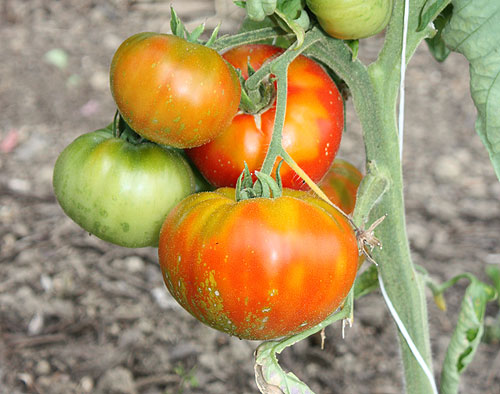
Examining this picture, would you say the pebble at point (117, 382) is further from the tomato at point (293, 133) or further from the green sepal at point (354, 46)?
the green sepal at point (354, 46)

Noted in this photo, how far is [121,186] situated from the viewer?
2.78 ft

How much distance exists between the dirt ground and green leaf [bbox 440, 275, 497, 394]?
0.57m

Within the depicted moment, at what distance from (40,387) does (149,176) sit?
3.20 feet

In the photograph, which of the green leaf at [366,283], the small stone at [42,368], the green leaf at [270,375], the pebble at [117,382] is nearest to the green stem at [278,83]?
the green leaf at [270,375]

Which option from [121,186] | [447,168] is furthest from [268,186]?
[447,168]

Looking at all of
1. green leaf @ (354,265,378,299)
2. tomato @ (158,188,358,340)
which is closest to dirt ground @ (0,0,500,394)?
green leaf @ (354,265,378,299)

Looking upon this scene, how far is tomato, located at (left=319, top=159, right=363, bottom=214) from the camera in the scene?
0.99 meters

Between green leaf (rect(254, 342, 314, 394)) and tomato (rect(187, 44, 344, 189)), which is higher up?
tomato (rect(187, 44, 344, 189))

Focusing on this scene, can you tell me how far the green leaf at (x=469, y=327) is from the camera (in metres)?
1.08

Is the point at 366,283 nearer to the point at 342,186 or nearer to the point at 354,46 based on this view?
the point at 342,186

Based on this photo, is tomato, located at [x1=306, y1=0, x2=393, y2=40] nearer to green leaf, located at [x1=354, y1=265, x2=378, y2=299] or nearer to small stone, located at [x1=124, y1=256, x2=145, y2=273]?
green leaf, located at [x1=354, y1=265, x2=378, y2=299]

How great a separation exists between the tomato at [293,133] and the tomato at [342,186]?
12 cm

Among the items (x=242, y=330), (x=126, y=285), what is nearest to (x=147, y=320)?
(x=126, y=285)

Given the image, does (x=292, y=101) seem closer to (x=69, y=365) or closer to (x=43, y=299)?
(x=69, y=365)
